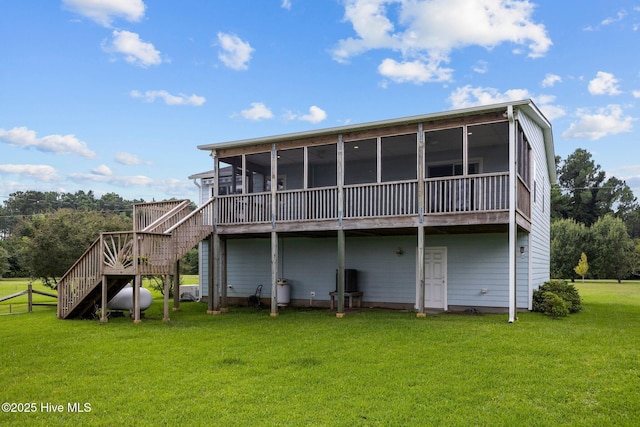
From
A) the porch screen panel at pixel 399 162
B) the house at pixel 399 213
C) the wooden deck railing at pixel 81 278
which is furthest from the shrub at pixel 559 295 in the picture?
the wooden deck railing at pixel 81 278

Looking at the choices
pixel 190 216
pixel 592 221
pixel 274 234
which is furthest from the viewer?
pixel 592 221

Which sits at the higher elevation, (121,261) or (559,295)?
(121,261)

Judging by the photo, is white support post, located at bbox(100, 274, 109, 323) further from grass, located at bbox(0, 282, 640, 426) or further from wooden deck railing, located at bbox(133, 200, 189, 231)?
wooden deck railing, located at bbox(133, 200, 189, 231)

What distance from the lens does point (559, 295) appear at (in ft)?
44.8

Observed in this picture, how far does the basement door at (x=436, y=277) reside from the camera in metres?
13.8

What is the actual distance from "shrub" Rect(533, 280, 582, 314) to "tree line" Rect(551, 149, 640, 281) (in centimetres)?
2254

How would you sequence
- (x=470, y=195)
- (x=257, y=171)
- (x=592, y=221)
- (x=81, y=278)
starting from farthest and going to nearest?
(x=592, y=221)
(x=257, y=171)
(x=81, y=278)
(x=470, y=195)

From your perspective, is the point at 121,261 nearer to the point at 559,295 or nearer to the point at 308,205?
the point at 308,205

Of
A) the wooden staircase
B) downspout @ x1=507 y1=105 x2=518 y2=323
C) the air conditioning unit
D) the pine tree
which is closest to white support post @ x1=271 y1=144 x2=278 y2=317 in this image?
the wooden staircase

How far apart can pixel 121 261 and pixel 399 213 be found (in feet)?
23.1

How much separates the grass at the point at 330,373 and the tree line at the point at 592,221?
2878 cm

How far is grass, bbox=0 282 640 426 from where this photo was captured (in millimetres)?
4988

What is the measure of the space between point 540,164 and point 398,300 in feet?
23.1

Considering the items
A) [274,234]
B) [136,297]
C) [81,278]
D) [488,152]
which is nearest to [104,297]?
[136,297]
